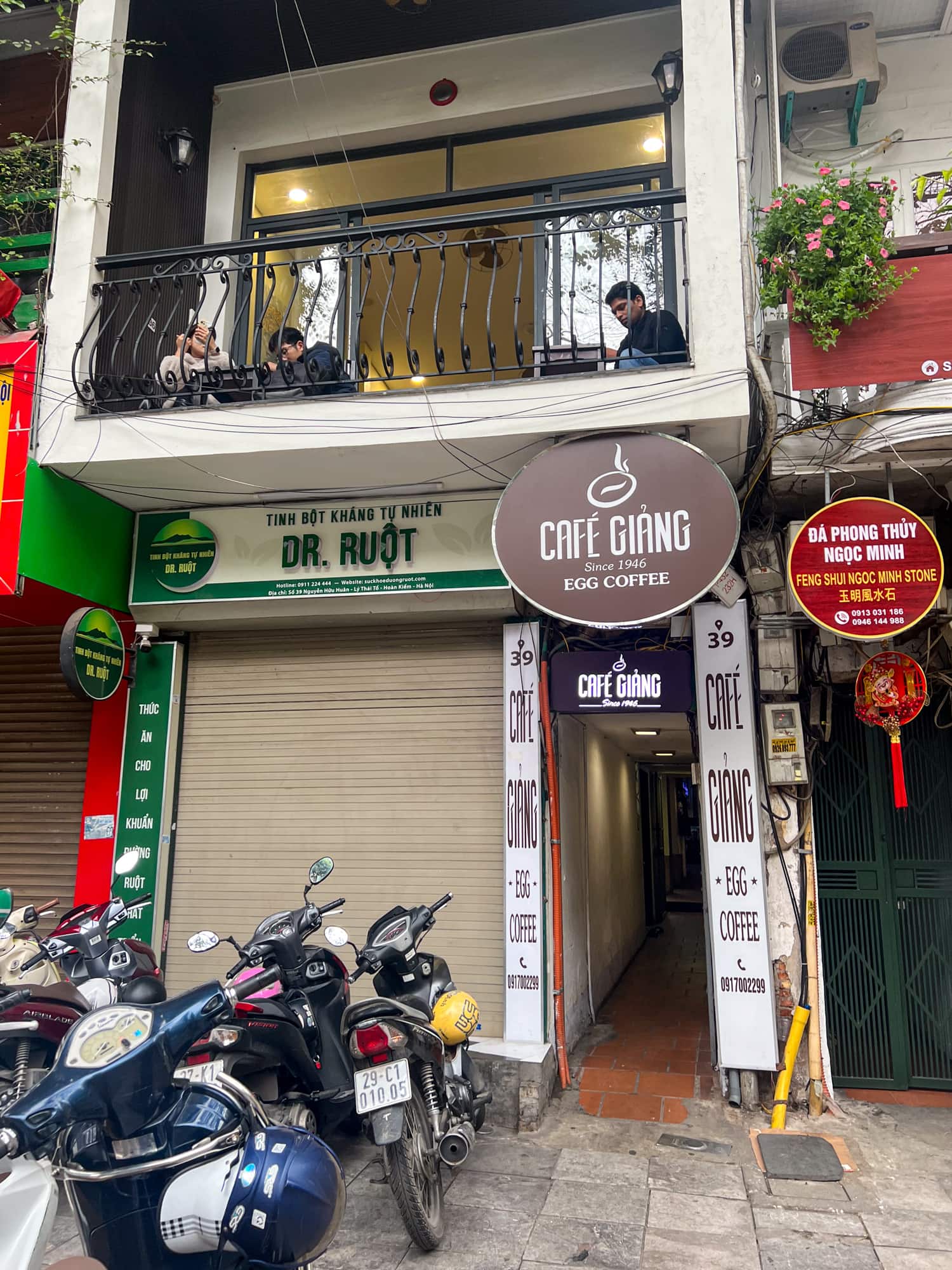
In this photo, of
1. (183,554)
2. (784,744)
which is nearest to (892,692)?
(784,744)

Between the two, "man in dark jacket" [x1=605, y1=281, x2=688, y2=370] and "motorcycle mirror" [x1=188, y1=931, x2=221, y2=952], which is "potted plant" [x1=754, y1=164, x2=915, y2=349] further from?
"motorcycle mirror" [x1=188, y1=931, x2=221, y2=952]

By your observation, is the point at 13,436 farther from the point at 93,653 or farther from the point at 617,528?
the point at 617,528

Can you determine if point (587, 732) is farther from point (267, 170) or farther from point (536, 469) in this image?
point (267, 170)

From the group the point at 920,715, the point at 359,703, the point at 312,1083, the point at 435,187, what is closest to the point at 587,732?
the point at 359,703

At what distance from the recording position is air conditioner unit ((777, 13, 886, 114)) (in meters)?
6.26

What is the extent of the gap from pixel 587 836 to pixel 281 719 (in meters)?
2.87

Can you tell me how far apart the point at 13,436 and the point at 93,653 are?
1.55 m

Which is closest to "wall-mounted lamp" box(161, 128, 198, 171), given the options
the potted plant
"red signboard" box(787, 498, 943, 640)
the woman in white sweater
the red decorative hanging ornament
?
the woman in white sweater

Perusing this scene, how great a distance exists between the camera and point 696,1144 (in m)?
4.89

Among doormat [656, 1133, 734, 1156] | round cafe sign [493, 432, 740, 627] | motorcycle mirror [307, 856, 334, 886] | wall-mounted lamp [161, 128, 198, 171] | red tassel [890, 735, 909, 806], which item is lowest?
doormat [656, 1133, 734, 1156]

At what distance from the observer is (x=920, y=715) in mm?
5910

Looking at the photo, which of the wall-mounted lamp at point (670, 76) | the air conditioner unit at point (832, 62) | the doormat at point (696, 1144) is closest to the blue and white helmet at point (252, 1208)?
the doormat at point (696, 1144)

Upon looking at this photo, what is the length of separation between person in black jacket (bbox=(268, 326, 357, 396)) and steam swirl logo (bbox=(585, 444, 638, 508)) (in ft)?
6.02

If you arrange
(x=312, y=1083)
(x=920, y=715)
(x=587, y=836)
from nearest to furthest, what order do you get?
(x=312, y=1083)
(x=920, y=715)
(x=587, y=836)
